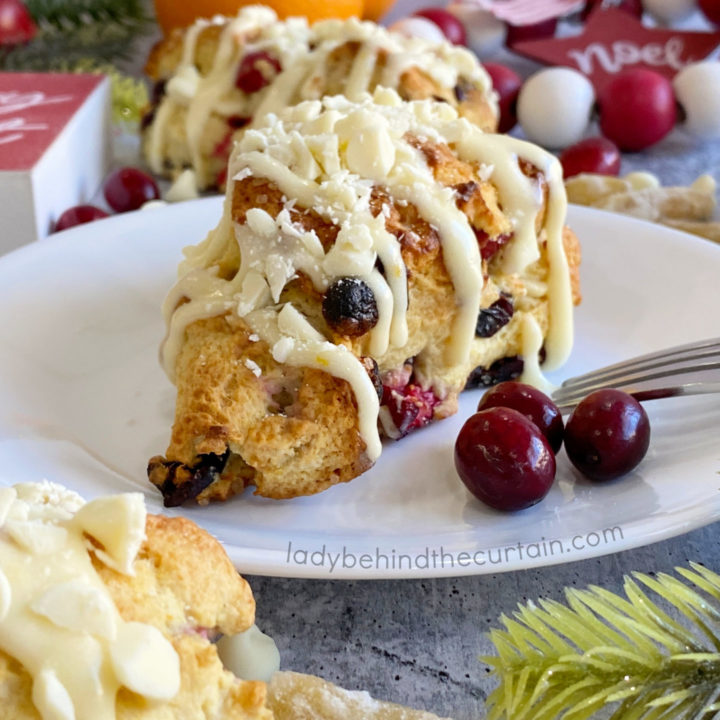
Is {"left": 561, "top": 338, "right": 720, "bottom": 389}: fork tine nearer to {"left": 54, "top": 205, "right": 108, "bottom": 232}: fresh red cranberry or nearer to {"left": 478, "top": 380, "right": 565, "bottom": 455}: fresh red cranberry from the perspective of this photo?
{"left": 478, "top": 380, "right": 565, "bottom": 455}: fresh red cranberry

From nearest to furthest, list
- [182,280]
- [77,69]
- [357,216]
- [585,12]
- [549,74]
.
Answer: [357,216] → [182,280] → [549,74] → [77,69] → [585,12]

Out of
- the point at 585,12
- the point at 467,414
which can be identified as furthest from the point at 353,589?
the point at 585,12

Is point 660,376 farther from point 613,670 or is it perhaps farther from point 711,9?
point 711,9

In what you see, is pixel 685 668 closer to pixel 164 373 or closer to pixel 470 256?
pixel 470 256

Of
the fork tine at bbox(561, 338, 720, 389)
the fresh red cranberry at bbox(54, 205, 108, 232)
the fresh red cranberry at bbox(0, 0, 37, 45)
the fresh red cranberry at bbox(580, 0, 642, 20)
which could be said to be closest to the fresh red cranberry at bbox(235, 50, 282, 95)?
the fresh red cranberry at bbox(54, 205, 108, 232)

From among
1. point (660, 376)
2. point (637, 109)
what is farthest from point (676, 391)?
point (637, 109)

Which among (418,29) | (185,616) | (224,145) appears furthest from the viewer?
(418,29)
